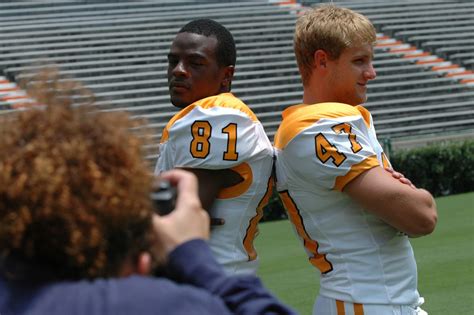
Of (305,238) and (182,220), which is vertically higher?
(182,220)

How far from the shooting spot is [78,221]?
4.97 feet

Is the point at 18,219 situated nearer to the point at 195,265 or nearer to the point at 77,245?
the point at 77,245

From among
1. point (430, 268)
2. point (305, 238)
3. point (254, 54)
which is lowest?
point (254, 54)

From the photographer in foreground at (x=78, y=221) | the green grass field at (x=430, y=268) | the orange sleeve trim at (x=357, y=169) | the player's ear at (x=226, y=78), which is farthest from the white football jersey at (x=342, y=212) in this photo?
the green grass field at (x=430, y=268)

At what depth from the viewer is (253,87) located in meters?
19.9

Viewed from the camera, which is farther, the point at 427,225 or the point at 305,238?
the point at 305,238

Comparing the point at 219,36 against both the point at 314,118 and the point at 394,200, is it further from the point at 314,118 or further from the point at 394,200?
the point at 394,200

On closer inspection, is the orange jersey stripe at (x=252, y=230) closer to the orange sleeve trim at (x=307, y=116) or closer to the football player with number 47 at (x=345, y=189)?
the football player with number 47 at (x=345, y=189)

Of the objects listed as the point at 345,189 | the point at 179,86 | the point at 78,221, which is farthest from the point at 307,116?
the point at 78,221

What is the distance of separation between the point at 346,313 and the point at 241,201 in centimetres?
49

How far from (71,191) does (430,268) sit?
7.51m

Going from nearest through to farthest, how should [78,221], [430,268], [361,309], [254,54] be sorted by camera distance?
[78,221]
[361,309]
[430,268]
[254,54]

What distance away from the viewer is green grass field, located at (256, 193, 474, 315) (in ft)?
24.5

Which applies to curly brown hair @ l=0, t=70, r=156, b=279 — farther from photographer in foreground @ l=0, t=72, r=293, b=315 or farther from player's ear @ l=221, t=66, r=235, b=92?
player's ear @ l=221, t=66, r=235, b=92
